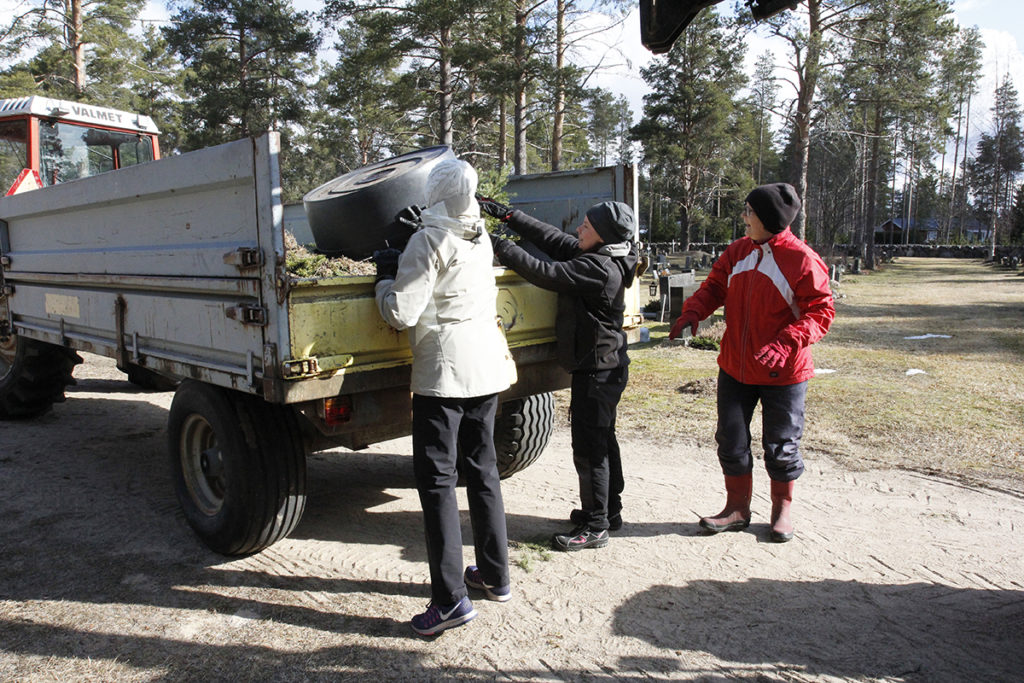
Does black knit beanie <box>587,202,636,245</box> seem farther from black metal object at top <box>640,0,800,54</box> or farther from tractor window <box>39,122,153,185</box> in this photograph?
tractor window <box>39,122,153,185</box>

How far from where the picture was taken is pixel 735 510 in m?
3.89

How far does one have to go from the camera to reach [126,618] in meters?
3.05

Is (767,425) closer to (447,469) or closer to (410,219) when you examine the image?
(447,469)

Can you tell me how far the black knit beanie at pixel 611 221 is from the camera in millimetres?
3535

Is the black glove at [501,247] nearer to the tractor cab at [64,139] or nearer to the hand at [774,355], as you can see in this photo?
the hand at [774,355]

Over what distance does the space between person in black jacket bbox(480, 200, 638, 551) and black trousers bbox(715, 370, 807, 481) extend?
0.60m

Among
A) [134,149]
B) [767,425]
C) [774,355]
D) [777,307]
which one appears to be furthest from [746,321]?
[134,149]

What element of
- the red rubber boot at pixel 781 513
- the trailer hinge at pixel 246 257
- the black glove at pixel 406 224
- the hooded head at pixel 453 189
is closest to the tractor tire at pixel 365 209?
the black glove at pixel 406 224

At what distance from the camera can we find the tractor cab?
730cm

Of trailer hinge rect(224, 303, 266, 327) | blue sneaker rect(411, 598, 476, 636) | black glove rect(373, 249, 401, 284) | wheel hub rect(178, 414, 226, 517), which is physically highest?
black glove rect(373, 249, 401, 284)

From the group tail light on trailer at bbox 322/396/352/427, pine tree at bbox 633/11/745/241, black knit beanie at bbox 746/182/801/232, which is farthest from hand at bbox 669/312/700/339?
pine tree at bbox 633/11/745/241

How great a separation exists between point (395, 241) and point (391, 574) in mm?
1530

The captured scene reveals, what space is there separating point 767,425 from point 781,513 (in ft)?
1.54

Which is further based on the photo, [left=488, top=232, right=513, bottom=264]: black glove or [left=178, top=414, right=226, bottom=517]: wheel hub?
[left=178, top=414, right=226, bottom=517]: wheel hub
